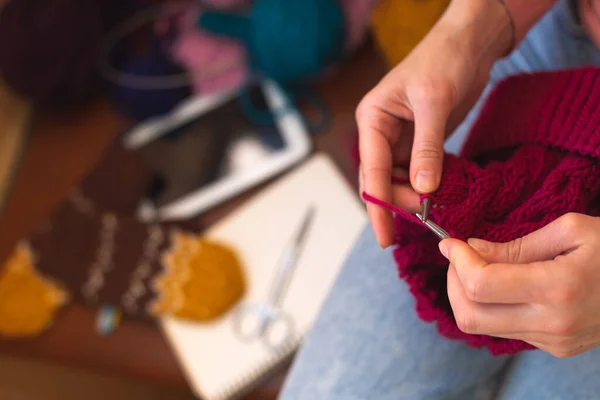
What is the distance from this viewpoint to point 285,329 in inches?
31.6

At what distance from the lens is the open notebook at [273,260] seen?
31.3 inches

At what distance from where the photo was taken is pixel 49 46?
943 mm

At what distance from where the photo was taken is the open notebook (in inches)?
31.3

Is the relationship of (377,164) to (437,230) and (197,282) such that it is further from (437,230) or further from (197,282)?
(197,282)

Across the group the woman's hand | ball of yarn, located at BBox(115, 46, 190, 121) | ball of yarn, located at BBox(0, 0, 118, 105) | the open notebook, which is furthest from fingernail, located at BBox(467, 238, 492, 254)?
ball of yarn, located at BBox(0, 0, 118, 105)

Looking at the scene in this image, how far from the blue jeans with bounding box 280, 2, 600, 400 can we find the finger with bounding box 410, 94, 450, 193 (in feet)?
0.49

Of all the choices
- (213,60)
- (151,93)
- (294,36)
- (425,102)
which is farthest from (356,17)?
(425,102)

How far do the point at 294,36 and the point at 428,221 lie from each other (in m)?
0.60

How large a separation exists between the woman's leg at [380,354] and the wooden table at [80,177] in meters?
0.29

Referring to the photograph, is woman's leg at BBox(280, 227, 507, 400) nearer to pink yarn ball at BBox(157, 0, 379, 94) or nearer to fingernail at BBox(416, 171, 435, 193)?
fingernail at BBox(416, 171, 435, 193)

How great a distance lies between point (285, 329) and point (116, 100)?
1.96ft

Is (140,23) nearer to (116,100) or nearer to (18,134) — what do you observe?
(116,100)

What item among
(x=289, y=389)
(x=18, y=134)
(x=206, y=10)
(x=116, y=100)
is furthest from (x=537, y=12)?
(x=18, y=134)

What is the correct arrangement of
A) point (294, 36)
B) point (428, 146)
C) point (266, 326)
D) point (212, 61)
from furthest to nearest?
point (212, 61), point (294, 36), point (266, 326), point (428, 146)
